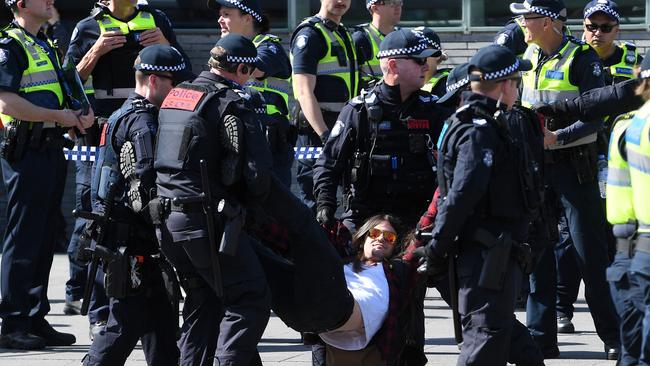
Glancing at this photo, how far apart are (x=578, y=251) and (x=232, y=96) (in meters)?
2.56

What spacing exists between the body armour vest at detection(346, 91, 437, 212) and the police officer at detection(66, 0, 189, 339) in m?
2.27

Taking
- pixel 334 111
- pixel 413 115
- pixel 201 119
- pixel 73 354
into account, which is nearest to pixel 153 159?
pixel 201 119

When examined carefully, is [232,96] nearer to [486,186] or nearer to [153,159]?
[153,159]

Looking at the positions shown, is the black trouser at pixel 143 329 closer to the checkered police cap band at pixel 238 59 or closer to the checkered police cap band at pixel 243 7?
the checkered police cap band at pixel 238 59

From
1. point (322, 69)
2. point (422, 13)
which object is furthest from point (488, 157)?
point (422, 13)

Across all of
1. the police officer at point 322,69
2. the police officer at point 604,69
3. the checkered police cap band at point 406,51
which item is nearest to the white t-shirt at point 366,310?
the checkered police cap band at point 406,51

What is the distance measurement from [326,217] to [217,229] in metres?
1.14

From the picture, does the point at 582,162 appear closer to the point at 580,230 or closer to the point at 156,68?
the point at 580,230

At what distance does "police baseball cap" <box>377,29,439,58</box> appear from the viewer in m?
7.51

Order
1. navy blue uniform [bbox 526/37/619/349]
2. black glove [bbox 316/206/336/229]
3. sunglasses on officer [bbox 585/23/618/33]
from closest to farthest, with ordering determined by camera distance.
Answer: black glove [bbox 316/206/336/229]
navy blue uniform [bbox 526/37/619/349]
sunglasses on officer [bbox 585/23/618/33]

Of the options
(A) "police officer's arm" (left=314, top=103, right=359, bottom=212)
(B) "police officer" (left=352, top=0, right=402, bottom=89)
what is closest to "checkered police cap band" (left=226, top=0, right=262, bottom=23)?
(B) "police officer" (left=352, top=0, right=402, bottom=89)

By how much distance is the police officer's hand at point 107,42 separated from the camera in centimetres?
923

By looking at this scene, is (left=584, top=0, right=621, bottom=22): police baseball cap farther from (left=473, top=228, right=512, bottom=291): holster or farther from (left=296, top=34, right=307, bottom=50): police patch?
(left=473, top=228, right=512, bottom=291): holster

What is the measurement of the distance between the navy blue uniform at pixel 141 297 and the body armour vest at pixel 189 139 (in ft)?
0.81
